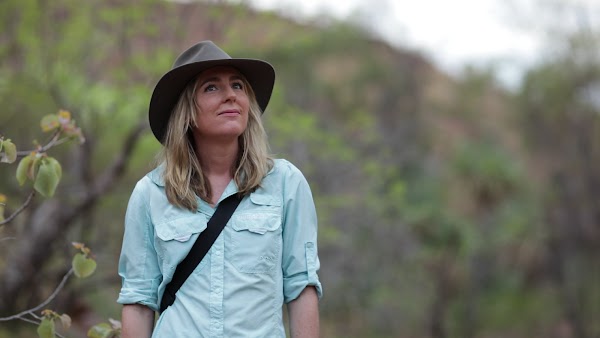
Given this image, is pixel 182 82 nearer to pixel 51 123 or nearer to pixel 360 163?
pixel 51 123

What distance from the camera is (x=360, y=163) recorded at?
19.1 metres

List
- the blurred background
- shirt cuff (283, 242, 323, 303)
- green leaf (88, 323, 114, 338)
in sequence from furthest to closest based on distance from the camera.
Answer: the blurred background, green leaf (88, 323, 114, 338), shirt cuff (283, 242, 323, 303)

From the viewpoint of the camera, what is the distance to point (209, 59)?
329 centimetres

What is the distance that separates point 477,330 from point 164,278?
24.1 meters

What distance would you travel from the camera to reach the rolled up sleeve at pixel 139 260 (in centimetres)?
319

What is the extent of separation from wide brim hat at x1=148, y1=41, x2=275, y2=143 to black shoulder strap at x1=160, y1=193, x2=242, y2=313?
0.50 meters

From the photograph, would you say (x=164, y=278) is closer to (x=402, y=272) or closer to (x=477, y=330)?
(x=402, y=272)

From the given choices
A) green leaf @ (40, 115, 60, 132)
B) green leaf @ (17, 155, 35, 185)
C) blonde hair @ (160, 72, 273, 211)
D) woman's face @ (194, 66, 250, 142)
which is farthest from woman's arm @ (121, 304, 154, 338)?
green leaf @ (40, 115, 60, 132)

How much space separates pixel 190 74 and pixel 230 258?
0.72 meters

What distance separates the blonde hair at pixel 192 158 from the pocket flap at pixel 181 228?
45 mm

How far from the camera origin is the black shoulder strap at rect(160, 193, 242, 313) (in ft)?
10.1

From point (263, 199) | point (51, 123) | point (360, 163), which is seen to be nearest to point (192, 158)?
point (263, 199)

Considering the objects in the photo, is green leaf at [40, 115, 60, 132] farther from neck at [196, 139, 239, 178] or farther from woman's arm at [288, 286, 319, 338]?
woman's arm at [288, 286, 319, 338]

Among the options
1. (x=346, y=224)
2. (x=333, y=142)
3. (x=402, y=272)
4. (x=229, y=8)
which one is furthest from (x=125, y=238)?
(x=402, y=272)
